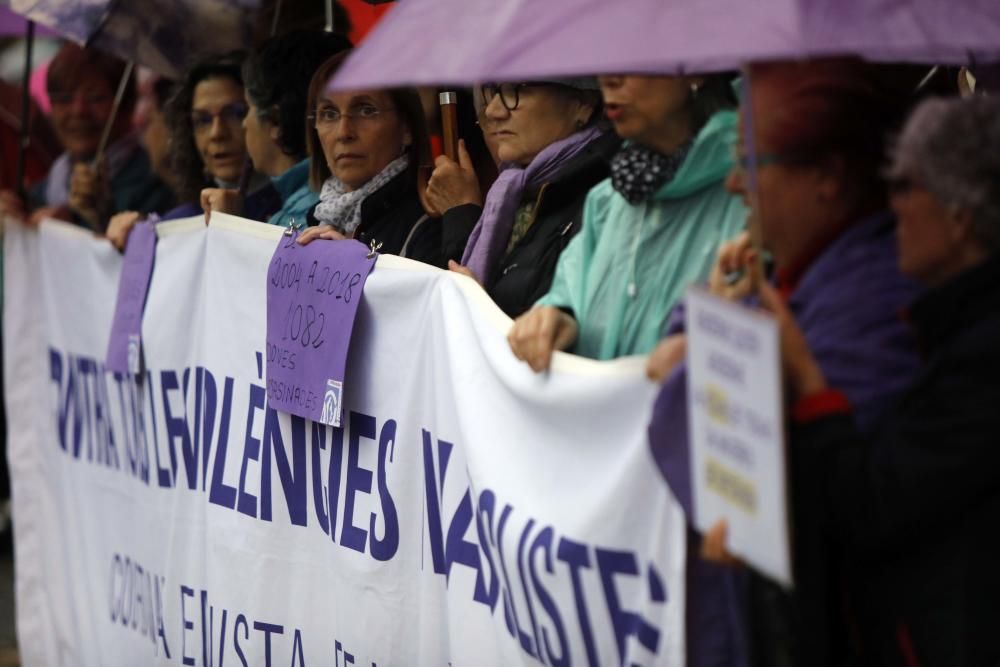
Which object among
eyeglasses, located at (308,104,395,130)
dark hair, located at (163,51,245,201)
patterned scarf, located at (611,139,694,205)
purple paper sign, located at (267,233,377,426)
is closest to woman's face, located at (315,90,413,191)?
eyeglasses, located at (308,104,395,130)

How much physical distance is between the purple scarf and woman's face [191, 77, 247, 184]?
2.21 meters

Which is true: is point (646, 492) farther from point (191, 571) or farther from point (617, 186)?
point (191, 571)

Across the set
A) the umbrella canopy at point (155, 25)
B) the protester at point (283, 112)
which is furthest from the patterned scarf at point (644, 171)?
the umbrella canopy at point (155, 25)

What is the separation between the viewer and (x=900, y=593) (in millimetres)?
2920

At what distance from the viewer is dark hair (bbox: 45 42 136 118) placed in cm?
835

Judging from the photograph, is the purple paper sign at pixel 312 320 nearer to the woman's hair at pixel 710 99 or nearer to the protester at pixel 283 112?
the protester at pixel 283 112

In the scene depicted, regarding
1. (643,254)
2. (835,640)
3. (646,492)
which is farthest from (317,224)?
(835,640)

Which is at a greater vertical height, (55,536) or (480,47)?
(480,47)

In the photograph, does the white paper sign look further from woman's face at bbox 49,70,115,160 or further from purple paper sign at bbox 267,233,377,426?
woman's face at bbox 49,70,115,160

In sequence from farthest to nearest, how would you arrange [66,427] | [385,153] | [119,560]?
[66,427]
[119,560]
[385,153]

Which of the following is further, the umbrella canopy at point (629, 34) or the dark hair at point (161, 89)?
the dark hair at point (161, 89)

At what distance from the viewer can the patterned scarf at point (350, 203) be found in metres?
5.28

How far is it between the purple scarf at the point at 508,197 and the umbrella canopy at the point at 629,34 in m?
1.39

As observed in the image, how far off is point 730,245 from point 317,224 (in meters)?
2.53
